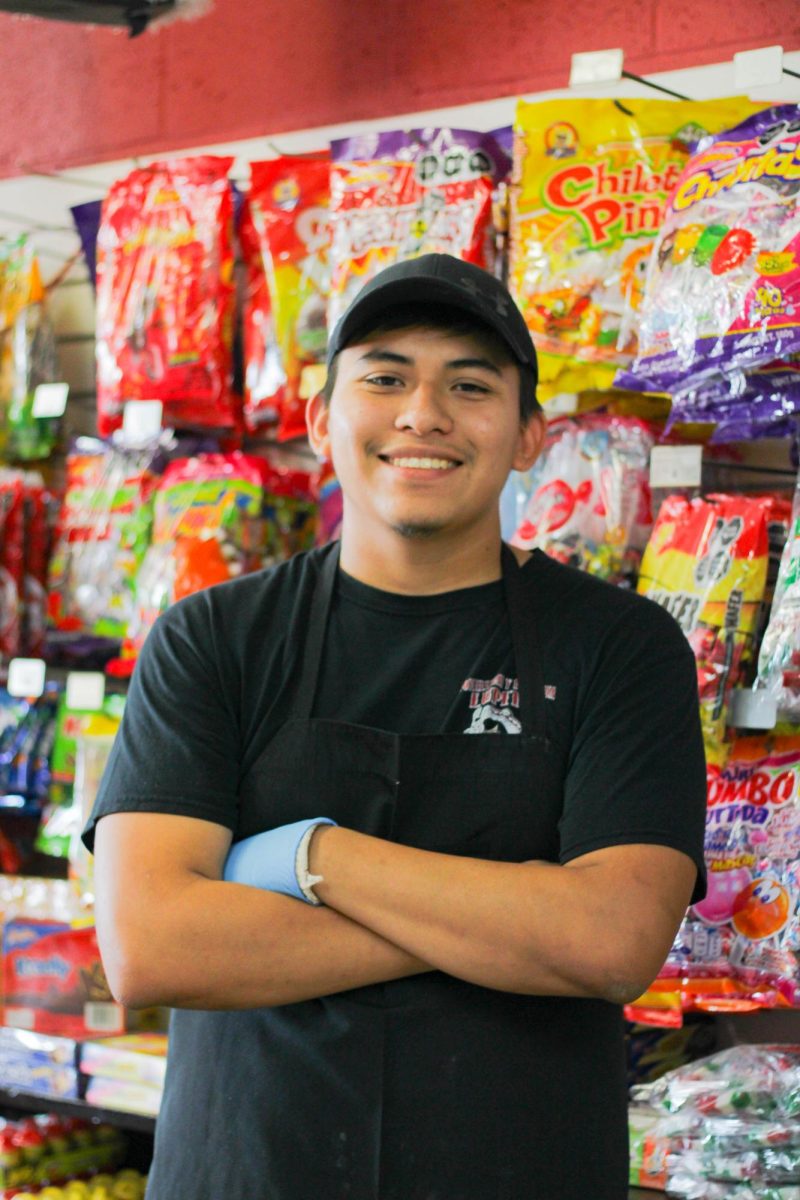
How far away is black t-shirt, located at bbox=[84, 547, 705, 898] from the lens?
4.79 feet

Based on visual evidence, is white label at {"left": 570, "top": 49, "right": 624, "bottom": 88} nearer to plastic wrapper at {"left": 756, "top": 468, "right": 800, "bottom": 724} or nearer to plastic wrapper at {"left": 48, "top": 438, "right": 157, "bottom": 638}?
plastic wrapper at {"left": 756, "top": 468, "right": 800, "bottom": 724}

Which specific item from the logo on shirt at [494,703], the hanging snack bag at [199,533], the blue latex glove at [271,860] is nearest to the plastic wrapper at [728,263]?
the logo on shirt at [494,703]

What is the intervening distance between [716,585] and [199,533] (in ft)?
3.76

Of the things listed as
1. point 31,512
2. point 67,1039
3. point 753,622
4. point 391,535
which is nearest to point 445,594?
point 391,535

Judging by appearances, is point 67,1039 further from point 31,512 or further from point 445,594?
point 445,594

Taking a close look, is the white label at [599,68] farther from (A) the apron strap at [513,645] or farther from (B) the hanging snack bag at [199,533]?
(A) the apron strap at [513,645]

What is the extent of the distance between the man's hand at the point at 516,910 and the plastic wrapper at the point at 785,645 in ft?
2.54

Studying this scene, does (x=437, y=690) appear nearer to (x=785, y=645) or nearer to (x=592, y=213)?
(x=785, y=645)

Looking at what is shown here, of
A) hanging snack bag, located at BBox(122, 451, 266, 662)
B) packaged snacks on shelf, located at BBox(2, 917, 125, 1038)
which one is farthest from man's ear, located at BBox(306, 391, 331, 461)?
packaged snacks on shelf, located at BBox(2, 917, 125, 1038)

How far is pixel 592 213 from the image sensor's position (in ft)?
8.24

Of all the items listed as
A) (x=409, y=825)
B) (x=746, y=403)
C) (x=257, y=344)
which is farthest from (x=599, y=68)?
(x=409, y=825)

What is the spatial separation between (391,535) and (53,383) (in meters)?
2.17

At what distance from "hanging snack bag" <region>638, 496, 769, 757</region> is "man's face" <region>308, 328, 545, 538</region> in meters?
0.77

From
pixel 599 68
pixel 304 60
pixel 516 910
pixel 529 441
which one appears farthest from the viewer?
pixel 304 60
